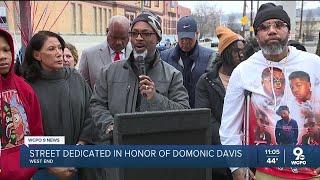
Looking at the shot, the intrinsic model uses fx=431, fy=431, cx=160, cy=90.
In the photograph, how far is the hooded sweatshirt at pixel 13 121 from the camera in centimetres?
264

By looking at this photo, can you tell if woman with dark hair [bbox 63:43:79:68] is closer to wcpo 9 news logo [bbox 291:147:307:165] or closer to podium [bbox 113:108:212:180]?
podium [bbox 113:108:212:180]

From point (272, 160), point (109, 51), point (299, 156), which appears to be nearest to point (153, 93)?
point (272, 160)

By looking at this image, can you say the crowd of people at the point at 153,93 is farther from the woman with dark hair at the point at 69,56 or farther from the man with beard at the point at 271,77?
the woman with dark hair at the point at 69,56

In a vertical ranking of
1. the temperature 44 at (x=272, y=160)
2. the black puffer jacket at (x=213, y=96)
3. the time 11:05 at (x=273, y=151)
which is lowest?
the temperature 44 at (x=272, y=160)

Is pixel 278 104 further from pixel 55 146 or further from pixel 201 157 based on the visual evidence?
pixel 55 146

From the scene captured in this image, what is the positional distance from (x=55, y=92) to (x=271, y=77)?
1.62 meters

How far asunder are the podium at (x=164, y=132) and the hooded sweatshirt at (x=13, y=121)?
0.68 m

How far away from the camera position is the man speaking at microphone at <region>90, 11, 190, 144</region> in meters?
3.05

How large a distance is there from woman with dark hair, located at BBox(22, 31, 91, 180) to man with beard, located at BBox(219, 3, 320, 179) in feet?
3.98

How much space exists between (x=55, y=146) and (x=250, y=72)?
1221mm

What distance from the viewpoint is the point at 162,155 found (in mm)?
2391

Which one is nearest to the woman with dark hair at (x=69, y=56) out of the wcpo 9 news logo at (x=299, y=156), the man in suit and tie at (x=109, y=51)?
the man in suit and tie at (x=109, y=51)

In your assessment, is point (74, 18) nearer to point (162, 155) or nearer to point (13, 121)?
point (13, 121)

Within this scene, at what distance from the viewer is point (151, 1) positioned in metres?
69.7
